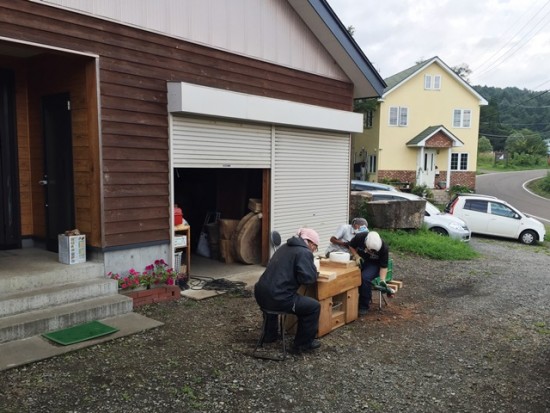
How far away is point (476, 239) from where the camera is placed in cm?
1596

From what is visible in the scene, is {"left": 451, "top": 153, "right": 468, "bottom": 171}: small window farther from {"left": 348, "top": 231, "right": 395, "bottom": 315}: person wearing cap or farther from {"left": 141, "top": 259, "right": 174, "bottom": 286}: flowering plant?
{"left": 141, "top": 259, "right": 174, "bottom": 286}: flowering plant

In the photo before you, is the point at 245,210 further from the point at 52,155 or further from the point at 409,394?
the point at 409,394

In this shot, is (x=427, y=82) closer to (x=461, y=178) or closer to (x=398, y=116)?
(x=398, y=116)

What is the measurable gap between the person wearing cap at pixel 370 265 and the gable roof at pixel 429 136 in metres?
23.8

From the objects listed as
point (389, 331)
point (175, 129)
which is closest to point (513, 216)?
point (389, 331)

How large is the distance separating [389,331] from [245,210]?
15.9 feet

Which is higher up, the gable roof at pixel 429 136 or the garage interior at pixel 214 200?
the gable roof at pixel 429 136

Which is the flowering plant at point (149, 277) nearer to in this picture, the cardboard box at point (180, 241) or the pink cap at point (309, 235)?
the cardboard box at point (180, 241)

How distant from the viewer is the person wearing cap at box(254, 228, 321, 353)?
4.79 m

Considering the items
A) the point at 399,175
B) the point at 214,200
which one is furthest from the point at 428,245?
the point at 399,175

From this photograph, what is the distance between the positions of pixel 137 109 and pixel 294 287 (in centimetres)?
355

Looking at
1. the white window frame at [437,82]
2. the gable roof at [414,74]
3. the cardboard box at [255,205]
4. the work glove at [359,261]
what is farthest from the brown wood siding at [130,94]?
the white window frame at [437,82]

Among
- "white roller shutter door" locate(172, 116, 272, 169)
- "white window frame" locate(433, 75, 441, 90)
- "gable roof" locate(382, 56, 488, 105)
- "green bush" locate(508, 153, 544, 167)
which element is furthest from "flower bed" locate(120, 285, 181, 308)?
"green bush" locate(508, 153, 544, 167)

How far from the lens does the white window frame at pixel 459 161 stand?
31.2 metres
